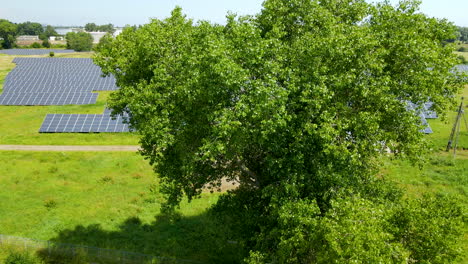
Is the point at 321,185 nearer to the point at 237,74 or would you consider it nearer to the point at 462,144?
the point at 237,74

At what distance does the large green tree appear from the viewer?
14523 millimetres

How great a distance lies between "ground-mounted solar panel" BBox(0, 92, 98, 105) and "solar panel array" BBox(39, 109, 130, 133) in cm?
1161

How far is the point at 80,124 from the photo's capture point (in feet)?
164

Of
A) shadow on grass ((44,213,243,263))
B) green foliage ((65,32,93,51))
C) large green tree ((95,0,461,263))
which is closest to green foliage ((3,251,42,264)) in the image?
shadow on grass ((44,213,243,263))

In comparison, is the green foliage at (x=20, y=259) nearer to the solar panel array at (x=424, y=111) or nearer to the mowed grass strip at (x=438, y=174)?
the solar panel array at (x=424, y=111)

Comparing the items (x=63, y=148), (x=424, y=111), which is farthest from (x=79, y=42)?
(x=424, y=111)

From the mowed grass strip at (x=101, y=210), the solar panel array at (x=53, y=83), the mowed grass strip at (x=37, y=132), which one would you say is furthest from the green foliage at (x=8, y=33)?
the mowed grass strip at (x=101, y=210)

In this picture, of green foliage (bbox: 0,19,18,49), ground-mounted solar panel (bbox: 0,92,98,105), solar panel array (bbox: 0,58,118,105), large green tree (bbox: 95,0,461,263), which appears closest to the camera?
large green tree (bbox: 95,0,461,263)

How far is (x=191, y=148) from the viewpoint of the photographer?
1716 cm

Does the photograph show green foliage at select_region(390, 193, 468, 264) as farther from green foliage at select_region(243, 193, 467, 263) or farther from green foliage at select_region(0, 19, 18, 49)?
green foliage at select_region(0, 19, 18, 49)

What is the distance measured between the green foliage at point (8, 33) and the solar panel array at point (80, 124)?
13465 centimetres

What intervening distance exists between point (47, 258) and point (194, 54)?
15797mm

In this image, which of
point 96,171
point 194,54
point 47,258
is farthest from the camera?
point 96,171

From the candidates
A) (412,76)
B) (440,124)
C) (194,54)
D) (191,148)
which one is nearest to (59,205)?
(191,148)
